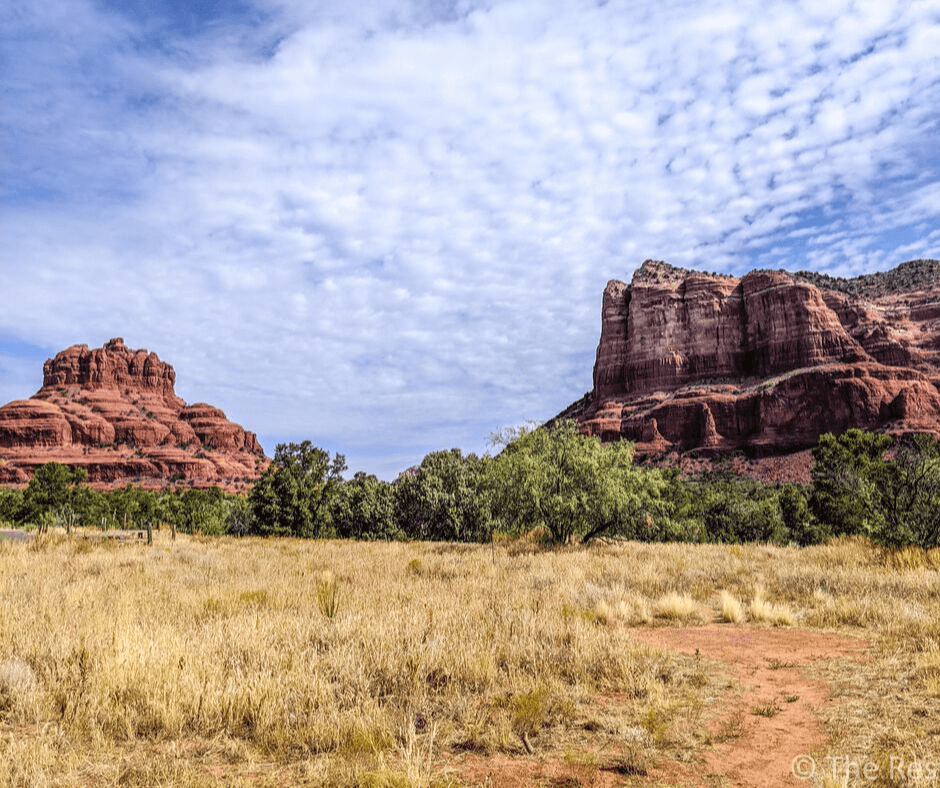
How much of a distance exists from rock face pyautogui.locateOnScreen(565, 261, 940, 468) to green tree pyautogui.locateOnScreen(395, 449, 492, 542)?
9845 centimetres

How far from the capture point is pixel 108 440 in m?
169

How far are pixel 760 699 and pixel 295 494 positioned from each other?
38.9 metres

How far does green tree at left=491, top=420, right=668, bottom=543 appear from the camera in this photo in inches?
963

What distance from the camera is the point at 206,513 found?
6519 centimetres

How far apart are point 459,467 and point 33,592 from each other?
38.3 m

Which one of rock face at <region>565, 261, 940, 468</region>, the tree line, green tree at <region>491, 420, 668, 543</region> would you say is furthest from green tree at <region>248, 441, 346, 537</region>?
rock face at <region>565, 261, 940, 468</region>

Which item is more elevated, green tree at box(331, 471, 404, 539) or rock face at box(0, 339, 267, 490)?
rock face at box(0, 339, 267, 490)

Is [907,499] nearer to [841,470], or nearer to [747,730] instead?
[747,730]

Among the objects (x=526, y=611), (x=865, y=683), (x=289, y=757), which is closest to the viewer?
(x=289, y=757)

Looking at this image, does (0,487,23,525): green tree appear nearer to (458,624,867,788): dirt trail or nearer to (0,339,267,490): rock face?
(458,624,867,788): dirt trail

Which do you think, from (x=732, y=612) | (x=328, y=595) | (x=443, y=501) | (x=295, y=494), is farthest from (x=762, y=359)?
(x=328, y=595)

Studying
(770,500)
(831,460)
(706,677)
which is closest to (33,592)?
(706,677)

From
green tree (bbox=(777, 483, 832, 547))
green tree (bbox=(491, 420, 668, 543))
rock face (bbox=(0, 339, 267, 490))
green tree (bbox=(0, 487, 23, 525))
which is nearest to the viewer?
green tree (bbox=(491, 420, 668, 543))

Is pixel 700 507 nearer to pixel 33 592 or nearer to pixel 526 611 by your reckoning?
pixel 526 611
